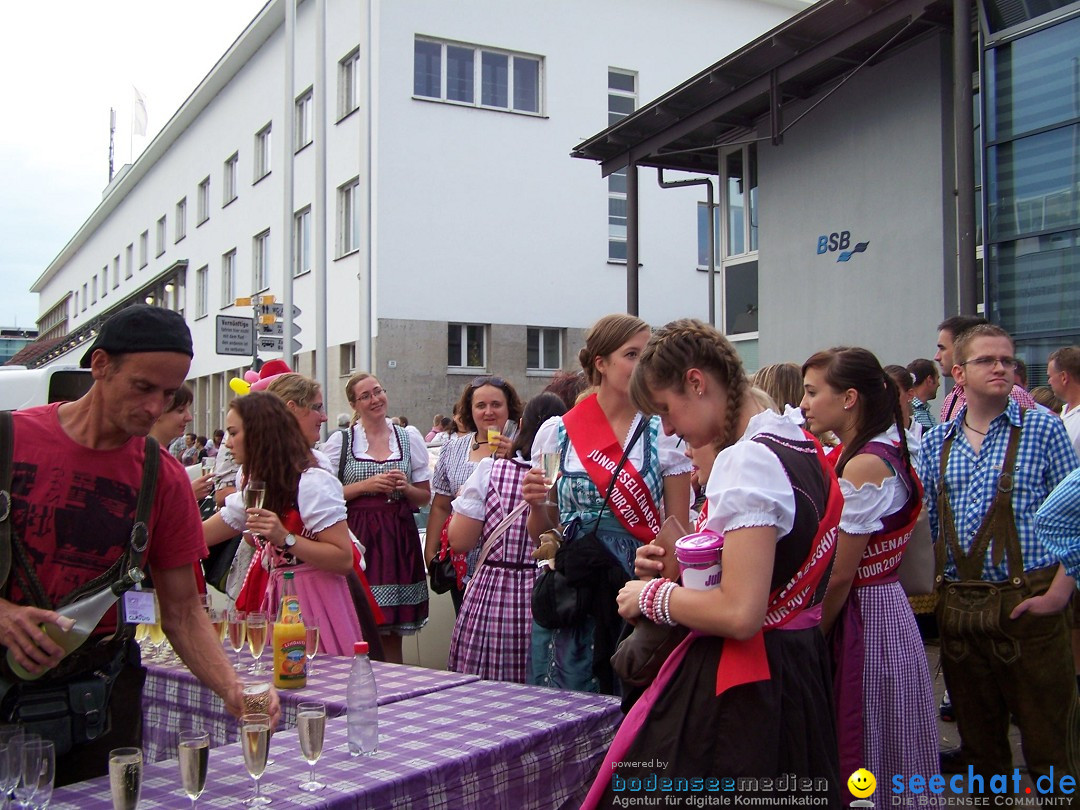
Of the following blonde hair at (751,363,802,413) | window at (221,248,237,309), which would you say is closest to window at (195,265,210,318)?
window at (221,248,237,309)

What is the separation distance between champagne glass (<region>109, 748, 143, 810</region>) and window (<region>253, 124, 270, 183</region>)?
977 inches

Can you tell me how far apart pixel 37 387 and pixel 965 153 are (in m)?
8.45

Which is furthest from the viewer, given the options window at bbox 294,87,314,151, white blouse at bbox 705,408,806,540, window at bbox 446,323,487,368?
window at bbox 294,87,314,151

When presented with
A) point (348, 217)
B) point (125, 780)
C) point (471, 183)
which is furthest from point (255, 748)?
point (348, 217)

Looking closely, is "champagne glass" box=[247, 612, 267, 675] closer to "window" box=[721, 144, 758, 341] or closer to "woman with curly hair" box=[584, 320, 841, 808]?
"woman with curly hair" box=[584, 320, 841, 808]

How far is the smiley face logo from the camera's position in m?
3.13

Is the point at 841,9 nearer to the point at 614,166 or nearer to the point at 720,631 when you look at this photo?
the point at 614,166

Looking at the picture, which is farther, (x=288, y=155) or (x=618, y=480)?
(x=288, y=155)

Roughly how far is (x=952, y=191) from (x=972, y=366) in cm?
639

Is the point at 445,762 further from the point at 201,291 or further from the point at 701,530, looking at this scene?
the point at 201,291

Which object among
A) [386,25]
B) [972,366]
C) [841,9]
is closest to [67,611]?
[972,366]

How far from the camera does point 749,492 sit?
2.13m

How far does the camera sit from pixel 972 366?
371 centimetres

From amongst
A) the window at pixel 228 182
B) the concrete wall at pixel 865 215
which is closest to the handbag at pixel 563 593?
the concrete wall at pixel 865 215
